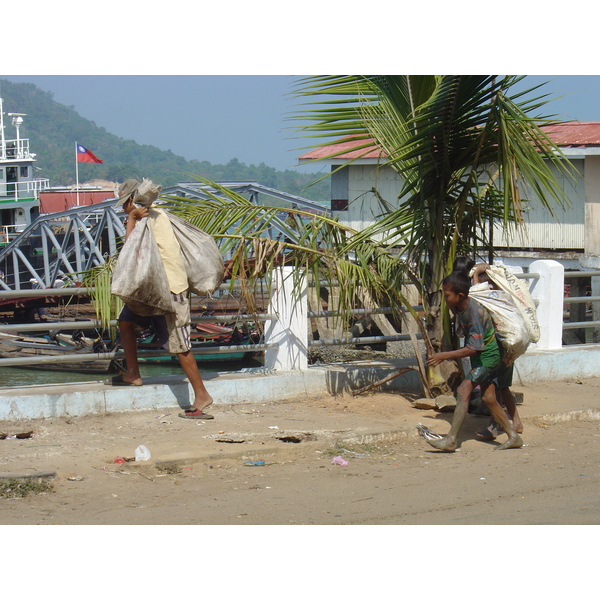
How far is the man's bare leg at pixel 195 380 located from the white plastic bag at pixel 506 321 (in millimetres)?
2417

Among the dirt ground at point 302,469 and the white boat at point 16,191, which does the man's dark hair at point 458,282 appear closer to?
the dirt ground at point 302,469

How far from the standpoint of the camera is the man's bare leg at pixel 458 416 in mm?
5977

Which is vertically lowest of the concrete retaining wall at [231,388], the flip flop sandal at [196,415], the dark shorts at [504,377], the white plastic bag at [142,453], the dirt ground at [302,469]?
the dirt ground at [302,469]

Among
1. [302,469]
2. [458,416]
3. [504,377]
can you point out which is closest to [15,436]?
[302,469]

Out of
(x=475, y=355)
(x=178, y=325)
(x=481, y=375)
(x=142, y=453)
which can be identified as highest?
(x=178, y=325)

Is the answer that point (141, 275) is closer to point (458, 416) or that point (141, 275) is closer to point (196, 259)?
point (196, 259)

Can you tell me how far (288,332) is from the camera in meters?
7.61

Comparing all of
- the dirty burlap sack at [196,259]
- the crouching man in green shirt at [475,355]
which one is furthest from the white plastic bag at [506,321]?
the dirty burlap sack at [196,259]

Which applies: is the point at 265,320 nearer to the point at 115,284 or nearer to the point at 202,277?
the point at 202,277

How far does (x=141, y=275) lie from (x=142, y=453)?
143 cm

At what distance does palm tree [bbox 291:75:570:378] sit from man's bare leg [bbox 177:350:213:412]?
183 centimetres

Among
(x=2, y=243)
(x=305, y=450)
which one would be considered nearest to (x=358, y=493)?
(x=305, y=450)

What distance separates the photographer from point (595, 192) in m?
20.2

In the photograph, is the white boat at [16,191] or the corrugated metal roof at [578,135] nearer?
the corrugated metal roof at [578,135]
